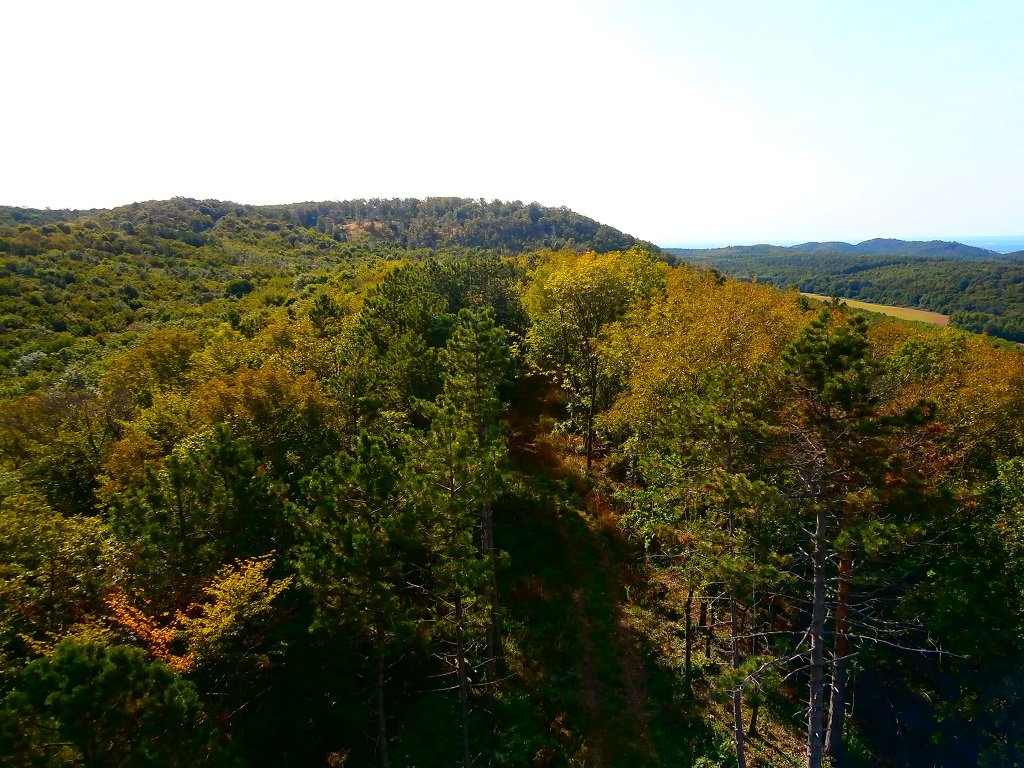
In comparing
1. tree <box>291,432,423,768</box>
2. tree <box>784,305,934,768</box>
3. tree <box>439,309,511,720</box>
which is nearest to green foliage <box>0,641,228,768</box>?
tree <box>291,432,423,768</box>

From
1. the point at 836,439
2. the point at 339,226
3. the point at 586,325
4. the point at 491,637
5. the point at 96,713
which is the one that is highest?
the point at 339,226

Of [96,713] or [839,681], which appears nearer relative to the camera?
[96,713]

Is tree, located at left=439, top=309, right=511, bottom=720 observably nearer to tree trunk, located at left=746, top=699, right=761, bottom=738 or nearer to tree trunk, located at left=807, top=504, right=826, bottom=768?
tree trunk, located at left=746, top=699, right=761, bottom=738

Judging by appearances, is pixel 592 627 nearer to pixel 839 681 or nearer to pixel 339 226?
pixel 839 681

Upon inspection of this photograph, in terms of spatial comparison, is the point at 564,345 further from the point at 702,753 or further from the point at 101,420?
the point at 101,420

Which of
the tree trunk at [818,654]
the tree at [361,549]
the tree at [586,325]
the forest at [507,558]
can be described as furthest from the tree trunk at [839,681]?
the tree at [586,325]

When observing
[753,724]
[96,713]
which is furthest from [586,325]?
[96,713]

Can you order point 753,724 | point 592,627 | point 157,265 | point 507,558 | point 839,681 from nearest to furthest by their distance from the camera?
point 507,558 → point 839,681 → point 753,724 → point 592,627 → point 157,265

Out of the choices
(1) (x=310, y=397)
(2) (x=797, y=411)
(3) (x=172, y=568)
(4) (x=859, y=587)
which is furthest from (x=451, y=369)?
(4) (x=859, y=587)
